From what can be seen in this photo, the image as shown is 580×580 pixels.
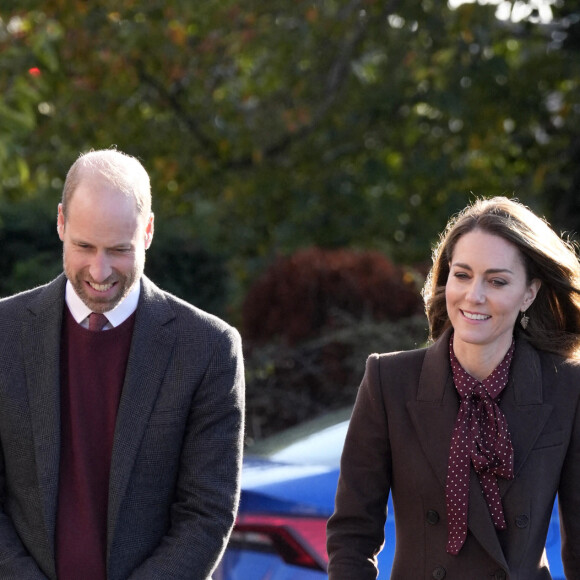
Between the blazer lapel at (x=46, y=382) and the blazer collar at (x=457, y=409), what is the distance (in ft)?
3.09

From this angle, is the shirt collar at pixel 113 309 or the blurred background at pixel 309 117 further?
the blurred background at pixel 309 117

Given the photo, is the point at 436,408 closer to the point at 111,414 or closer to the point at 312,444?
the point at 111,414

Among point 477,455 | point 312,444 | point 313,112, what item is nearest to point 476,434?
point 477,455

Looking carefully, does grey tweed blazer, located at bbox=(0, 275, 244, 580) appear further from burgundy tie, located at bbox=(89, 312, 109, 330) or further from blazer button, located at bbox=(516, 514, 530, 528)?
blazer button, located at bbox=(516, 514, 530, 528)

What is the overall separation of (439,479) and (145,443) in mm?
768

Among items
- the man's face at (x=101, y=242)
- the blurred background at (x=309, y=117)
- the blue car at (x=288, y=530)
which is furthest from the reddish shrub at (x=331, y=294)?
the man's face at (x=101, y=242)

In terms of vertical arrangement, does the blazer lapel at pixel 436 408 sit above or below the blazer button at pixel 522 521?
above

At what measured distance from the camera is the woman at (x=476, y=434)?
3262mm

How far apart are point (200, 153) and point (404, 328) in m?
3.55

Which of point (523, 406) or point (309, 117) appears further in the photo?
point (309, 117)

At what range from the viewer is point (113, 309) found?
324cm

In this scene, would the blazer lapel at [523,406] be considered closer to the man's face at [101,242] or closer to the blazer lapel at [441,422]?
the blazer lapel at [441,422]

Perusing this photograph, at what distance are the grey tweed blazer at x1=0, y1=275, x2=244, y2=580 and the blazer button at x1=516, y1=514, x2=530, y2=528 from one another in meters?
0.73

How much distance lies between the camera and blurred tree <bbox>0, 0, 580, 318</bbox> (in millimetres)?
10773
